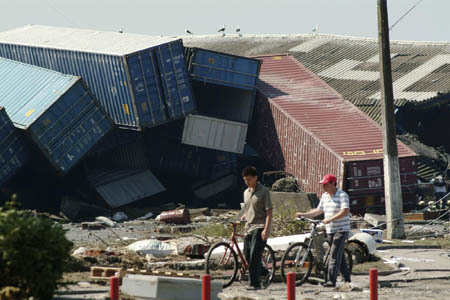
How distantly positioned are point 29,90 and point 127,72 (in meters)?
3.55

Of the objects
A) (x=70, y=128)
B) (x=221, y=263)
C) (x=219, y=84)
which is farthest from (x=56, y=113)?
(x=221, y=263)

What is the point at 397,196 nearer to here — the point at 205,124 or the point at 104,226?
the point at 104,226

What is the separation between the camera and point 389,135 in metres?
23.5

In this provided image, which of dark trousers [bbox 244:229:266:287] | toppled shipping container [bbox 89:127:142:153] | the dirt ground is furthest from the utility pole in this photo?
toppled shipping container [bbox 89:127:142:153]

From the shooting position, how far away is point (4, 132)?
30.8 m

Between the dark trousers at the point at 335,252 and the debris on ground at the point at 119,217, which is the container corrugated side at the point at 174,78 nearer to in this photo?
the debris on ground at the point at 119,217

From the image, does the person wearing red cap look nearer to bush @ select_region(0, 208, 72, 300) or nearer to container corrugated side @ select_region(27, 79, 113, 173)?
bush @ select_region(0, 208, 72, 300)

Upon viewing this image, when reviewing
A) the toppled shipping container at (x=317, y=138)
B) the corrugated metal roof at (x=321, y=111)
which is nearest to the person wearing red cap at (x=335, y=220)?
the toppled shipping container at (x=317, y=138)

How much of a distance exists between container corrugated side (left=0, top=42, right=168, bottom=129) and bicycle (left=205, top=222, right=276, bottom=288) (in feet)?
57.1

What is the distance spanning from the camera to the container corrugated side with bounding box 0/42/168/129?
32469mm

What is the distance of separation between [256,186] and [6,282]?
4576 millimetres

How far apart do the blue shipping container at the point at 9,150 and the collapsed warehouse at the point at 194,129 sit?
37cm

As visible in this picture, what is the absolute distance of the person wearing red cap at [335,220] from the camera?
14438 mm

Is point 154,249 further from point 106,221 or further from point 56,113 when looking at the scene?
point 56,113
